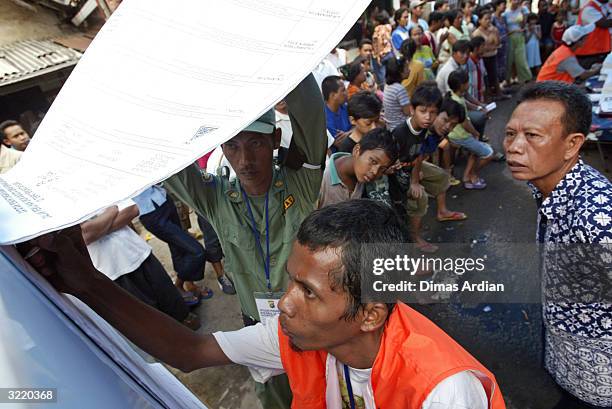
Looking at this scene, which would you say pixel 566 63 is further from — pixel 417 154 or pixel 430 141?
pixel 417 154

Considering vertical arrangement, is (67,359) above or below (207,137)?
below

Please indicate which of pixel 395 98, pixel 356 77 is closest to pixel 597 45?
pixel 395 98

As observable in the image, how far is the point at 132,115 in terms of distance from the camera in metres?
0.65

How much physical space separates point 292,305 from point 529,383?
2.29 meters

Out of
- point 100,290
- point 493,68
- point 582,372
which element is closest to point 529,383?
point 582,372

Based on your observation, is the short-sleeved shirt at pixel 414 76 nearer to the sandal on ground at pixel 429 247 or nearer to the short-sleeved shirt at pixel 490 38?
the short-sleeved shirt at pixel 490 38

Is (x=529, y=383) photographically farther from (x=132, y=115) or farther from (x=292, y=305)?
(x=132, y=115)

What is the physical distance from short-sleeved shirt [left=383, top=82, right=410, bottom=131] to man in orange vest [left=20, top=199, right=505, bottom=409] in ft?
12.8

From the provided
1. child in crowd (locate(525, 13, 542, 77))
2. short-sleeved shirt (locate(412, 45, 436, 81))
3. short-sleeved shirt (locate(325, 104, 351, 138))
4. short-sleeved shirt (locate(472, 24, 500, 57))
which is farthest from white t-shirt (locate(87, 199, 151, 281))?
child in crowd (locate(525, 13, 542, 77))

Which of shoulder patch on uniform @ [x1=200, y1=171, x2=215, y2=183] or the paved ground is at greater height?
shoulder patch on uniform @ [x1=200, y1=171, x2=215, y2=183]

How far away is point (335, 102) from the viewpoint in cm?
421

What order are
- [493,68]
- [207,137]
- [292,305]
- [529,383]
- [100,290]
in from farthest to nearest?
[493,68]
[529,383]
[292,305]
[100,290]
[207,137]

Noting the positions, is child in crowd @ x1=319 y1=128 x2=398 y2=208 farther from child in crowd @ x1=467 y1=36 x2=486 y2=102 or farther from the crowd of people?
child in crowd @ x1=467 y1=36 x2=486 y2=102

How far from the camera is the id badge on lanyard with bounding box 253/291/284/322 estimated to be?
189 centimetres
